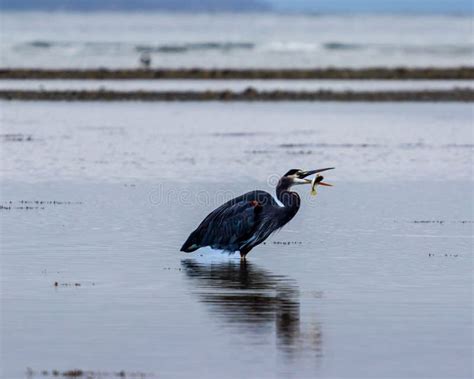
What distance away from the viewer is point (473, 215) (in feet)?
68.1

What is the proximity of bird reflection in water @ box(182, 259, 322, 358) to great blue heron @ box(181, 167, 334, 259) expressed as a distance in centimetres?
22

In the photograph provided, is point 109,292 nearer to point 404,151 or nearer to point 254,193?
point 254,193

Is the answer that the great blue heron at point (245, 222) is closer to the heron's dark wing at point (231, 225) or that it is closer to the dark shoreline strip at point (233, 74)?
the heron's dark wing at point (231, 225)

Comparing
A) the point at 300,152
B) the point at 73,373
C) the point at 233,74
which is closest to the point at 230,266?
the point at 73,373

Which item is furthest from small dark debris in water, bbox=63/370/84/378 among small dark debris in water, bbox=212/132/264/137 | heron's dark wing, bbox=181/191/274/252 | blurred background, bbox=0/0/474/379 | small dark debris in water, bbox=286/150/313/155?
small dark debris in water, bbox=212/132/264/137

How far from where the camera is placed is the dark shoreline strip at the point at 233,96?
174 feet

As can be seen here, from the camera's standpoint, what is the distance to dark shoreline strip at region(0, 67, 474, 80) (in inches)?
2758

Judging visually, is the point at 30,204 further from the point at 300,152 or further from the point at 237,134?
the point at 237,134

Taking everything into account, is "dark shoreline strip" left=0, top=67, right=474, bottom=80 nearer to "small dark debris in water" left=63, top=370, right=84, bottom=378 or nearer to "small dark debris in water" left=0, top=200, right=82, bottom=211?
"small dark debris in water" left=0, top=200, right=82, bottom=211

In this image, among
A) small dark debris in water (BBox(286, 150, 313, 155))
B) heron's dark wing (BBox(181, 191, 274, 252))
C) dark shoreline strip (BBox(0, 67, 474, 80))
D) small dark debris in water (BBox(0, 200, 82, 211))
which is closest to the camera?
heron's dark wing (BBox(181, 191, 274, 252))

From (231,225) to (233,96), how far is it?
122ft

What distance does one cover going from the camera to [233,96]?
2100 inches

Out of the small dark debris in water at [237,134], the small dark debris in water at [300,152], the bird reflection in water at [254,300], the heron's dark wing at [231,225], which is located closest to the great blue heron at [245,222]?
the heron's dark wing at [231,225]

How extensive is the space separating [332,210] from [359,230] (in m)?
2.30
